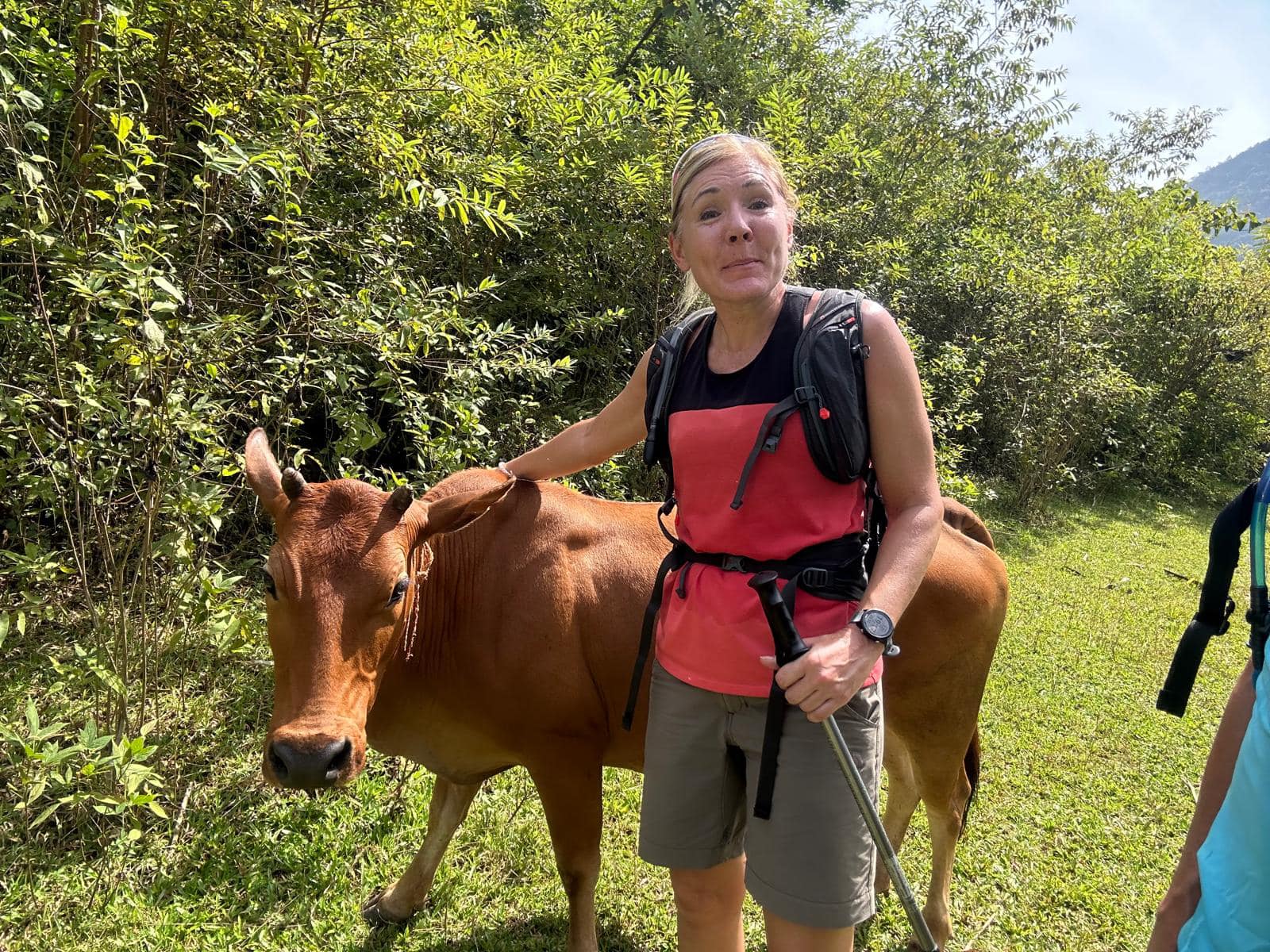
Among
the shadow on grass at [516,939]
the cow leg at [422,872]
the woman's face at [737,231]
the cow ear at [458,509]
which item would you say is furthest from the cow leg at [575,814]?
the woman's face at [737,231]

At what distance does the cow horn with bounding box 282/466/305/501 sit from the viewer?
2.62 meters

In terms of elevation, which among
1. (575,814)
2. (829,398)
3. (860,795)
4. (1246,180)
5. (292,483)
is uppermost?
(1246,180)

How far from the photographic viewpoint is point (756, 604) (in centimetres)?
203

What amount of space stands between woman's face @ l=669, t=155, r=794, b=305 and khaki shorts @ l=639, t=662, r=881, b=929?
45.0 inches

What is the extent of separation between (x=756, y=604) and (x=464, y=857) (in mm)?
2786

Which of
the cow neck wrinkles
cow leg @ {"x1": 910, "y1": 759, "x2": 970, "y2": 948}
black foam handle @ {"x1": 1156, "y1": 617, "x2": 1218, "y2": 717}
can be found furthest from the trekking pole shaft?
cow leg @ {"x1": 910, "y1": 759, "x2": 970, "y2": 948}

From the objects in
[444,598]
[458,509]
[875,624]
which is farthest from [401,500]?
[875,624]

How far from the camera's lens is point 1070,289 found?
12.1m

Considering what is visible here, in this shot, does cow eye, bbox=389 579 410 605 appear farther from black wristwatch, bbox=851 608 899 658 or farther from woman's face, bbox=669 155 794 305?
black wristwatch, bbox=851 608 899 658

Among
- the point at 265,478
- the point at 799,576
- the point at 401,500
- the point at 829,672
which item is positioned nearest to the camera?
the point at 829,672

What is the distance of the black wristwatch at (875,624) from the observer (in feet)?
5.84

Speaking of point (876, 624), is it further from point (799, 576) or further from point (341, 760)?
point (341, 760)

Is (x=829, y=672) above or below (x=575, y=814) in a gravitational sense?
above

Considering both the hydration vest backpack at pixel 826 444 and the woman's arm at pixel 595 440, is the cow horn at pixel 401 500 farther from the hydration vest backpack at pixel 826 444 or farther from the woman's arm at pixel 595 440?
the hydration vest backpack at pixel 826 444
